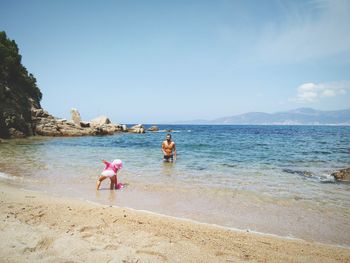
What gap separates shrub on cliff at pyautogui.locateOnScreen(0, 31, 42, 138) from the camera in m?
A: 32.4

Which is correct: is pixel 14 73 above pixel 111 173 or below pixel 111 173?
above

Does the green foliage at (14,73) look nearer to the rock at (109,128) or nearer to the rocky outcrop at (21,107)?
the rocky outcrop at (21,107)

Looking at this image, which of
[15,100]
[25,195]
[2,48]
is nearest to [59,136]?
[15,100]

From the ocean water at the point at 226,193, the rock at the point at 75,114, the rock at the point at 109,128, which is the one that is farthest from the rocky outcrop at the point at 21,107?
the ocean water at the point at 226,193

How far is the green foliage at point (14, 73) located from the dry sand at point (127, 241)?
34.8 meters

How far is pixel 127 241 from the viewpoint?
4.38 meters

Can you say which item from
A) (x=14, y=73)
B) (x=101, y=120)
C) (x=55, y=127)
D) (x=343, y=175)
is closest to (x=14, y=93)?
(x=14, y=73)

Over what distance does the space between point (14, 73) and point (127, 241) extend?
1657 inches

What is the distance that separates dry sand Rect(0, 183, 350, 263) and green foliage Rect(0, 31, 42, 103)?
34.8m

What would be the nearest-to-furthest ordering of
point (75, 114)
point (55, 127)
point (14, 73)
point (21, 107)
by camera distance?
point (21, 107) → point (14, 73) → point (55, 127) → point (75, 114)

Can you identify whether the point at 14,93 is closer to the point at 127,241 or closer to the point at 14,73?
the point at 14,73

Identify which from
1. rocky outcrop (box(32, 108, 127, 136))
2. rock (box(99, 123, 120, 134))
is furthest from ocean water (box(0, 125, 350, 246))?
rock (box(99, 123, 120, 134))

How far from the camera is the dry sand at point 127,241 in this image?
12.9 ft

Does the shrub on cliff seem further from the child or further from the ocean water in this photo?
the child
